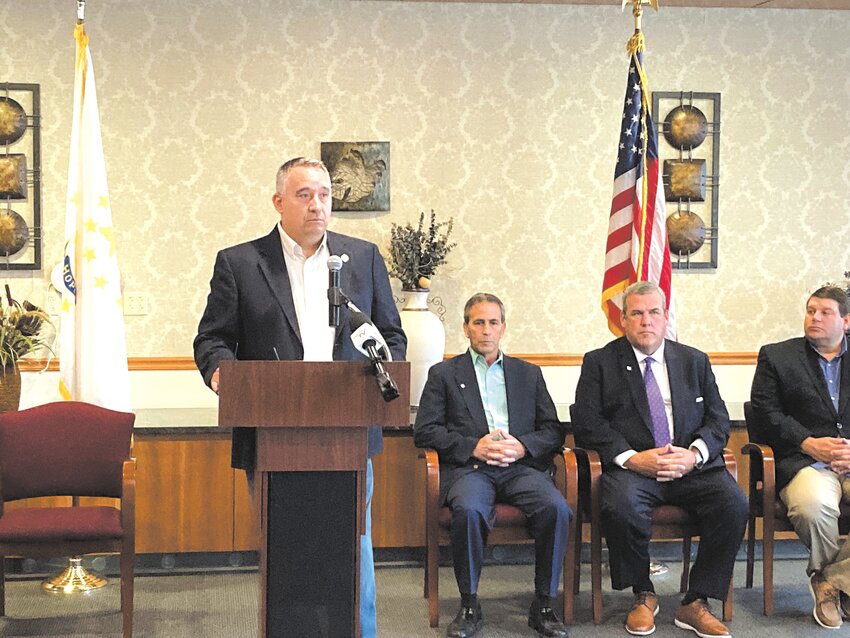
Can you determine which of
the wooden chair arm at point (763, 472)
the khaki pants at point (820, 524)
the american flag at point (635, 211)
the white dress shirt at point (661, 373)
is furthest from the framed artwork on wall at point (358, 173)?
the khaki pants at point (820, 524)

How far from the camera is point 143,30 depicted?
5.30 meters

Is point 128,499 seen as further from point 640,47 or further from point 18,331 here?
point 640,47

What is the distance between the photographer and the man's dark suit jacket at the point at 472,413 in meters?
4.41

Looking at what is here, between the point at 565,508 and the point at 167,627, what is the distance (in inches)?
63.3

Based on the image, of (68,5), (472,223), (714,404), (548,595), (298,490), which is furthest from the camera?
(472,223)

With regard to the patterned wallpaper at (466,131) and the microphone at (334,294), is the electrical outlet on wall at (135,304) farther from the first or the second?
the microphone at (334,294)

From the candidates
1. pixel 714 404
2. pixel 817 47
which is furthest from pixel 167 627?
pixel 817 47

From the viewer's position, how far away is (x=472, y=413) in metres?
4.49

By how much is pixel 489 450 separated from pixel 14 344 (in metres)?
2.13

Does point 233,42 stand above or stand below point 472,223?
above

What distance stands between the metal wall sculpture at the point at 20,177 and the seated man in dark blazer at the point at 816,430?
3.50 m

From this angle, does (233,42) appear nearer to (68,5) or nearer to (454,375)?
(68,5)

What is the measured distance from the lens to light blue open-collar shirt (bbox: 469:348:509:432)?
4.52 meters

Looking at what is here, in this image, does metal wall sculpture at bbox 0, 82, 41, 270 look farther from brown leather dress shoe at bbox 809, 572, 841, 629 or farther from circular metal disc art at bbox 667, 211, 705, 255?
brown leather dress shoe at bbox 809, 572, 841, 629
